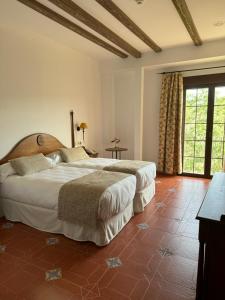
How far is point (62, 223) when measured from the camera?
2463mm

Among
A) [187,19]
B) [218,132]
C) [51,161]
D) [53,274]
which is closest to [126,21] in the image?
[187,19]

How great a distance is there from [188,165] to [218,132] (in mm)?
1024

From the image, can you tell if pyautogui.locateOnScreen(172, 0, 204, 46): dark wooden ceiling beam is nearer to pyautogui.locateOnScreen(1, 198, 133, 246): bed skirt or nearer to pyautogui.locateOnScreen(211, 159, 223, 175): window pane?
pyautogui.locateOnScreen(211, 159, 223, 175): window pane

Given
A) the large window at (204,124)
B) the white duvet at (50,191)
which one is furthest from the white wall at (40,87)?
the large window at (204,124)

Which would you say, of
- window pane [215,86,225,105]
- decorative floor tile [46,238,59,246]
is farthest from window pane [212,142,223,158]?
decorative floor tile [46,238,59,246]

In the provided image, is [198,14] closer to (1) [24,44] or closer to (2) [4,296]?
(1) [24,44]

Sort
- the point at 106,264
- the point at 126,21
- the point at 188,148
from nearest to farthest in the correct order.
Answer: the point at 106,264 → the point at 126,21 → the point at 188,148

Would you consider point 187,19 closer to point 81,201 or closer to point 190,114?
point 190,114

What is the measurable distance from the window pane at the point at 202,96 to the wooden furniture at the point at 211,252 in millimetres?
3794

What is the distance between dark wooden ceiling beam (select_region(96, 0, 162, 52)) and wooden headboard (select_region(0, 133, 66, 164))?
2268mm

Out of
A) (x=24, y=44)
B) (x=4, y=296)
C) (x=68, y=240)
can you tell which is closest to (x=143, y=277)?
(x=68, y=240)

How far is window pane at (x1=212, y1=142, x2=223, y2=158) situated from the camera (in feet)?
15.3

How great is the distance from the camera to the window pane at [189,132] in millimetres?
4891

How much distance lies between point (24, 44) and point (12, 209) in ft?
8.61
